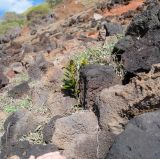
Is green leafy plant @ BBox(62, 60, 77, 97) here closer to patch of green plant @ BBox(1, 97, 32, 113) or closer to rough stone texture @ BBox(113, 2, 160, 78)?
rough stone texture @ BBox(113, 2, 160, 78)

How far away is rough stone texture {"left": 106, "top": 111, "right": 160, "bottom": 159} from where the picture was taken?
4.77 m

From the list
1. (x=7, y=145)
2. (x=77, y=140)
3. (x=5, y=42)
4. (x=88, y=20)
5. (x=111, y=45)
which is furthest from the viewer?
(x=5, y=42)

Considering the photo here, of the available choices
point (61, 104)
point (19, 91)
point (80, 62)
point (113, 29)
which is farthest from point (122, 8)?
point (61, 104)

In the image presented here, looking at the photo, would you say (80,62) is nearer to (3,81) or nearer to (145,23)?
(145,23)

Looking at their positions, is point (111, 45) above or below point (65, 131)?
above

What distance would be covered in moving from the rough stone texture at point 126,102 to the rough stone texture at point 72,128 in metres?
0.20

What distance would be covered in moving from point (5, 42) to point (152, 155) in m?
18.6

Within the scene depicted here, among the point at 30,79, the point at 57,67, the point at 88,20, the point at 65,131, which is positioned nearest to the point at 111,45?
the point at 57,67

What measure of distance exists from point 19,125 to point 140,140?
3.08 m

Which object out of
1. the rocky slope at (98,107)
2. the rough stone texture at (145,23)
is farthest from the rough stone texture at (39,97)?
the rough stone texture at (145,23)

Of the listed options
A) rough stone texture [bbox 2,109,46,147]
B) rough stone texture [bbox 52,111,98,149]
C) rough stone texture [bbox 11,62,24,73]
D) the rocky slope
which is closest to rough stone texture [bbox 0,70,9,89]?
the rocky slope

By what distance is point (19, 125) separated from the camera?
7477 mm

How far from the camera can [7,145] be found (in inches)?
273

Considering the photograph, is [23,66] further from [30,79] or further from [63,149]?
[63,149]
